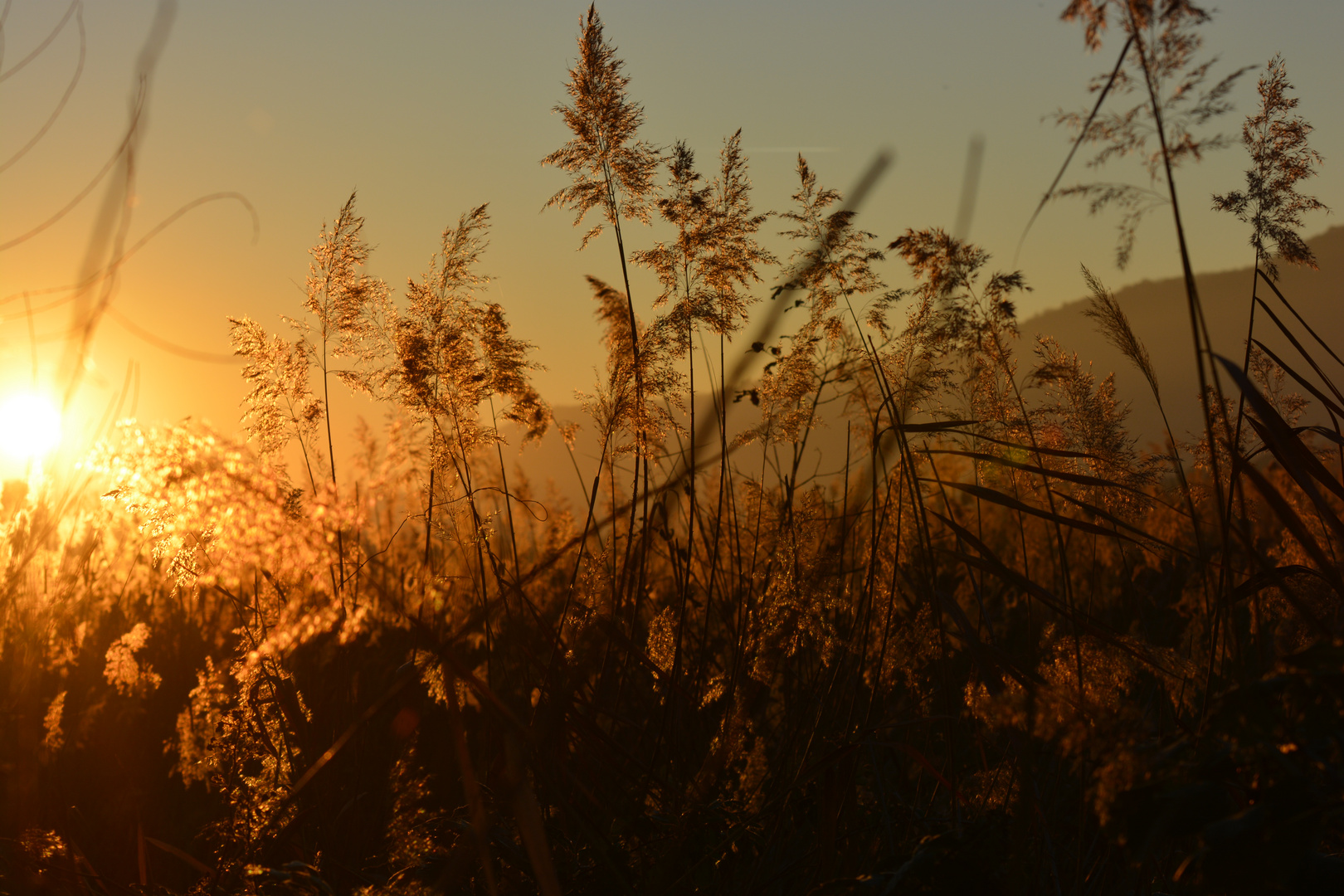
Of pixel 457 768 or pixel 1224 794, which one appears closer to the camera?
pixel 1224 794

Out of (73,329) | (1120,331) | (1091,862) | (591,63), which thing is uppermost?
(591,63)

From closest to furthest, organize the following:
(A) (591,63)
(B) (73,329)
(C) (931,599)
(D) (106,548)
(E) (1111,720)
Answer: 1. (E) (1111,720)
2. (C) (931,599)
3. (B) (73,329)
4. (A) (591,63)
5. (D) (106,548)

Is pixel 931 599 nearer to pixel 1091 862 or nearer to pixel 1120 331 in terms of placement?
pixel 1091 862

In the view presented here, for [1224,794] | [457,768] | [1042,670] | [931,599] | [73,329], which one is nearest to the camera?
[1224,794]

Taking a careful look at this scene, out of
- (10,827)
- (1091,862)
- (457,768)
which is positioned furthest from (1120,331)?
(10,827)

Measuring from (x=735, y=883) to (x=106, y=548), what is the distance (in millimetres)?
3891

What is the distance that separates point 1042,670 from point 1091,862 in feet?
1.78

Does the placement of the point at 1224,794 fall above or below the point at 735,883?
above

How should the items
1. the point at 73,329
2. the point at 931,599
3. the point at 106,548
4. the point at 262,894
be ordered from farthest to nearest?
the point at 106,548 < the point at 73,329 < the point at 931,599 < the point at 262,894

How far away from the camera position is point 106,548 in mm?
4293

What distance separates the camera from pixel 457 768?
237cm

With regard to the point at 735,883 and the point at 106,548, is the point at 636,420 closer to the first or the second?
the point at 735,883

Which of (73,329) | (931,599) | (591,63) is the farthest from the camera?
(591,63)

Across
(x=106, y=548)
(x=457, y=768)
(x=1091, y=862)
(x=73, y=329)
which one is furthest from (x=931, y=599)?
(x=106, y=548)
